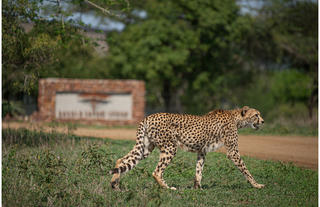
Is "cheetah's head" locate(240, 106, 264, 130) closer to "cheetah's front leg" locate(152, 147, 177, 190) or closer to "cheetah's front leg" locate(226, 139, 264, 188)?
"cheetah's front leg" locate(226, 139, 264, 188)

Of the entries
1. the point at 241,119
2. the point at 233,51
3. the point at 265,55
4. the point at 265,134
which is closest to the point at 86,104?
the point at 265,134

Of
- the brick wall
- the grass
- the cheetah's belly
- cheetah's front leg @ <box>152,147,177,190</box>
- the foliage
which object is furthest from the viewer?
the foliage

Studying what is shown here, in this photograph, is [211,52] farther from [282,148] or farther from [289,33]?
[282,148]

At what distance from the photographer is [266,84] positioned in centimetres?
3331

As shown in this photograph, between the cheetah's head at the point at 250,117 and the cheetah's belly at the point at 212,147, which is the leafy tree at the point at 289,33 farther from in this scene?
the cheetah's belly at the point at 212,147

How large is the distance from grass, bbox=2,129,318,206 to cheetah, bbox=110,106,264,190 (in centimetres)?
36

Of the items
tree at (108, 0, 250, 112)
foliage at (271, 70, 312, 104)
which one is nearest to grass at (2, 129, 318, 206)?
tree at (108, 0, 250, 112)

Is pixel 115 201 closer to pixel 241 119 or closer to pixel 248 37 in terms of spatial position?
pixel 241 119

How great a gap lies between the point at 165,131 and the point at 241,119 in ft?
5.27

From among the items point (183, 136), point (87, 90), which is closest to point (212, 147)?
point (183, 136)

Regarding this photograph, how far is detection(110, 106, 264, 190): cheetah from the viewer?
7.34 metres

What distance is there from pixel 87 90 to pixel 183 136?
15.3 metres

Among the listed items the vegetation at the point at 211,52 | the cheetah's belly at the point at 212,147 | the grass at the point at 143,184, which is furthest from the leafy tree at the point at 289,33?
the cheetah's belly at the point at 212,147

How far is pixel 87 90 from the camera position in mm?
22281
